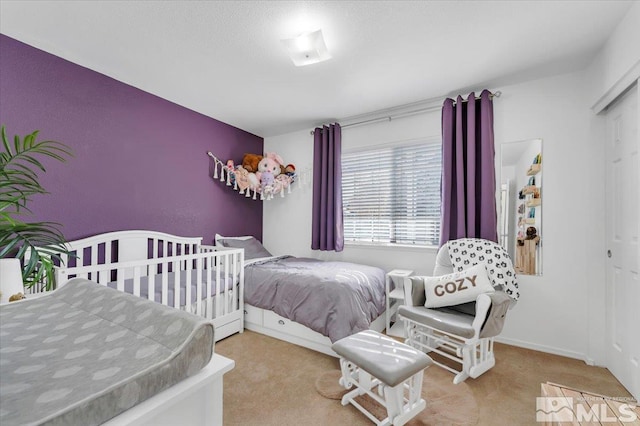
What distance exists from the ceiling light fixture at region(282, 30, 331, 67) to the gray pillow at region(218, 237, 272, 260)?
2.19 m

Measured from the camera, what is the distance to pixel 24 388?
0.51 m

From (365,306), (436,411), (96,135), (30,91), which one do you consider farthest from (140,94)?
(436,411)

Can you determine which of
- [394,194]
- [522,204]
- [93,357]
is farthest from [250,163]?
[93,357]

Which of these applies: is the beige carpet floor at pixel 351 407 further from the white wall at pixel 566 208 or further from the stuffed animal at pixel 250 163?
the stuffed animal at pixel 250 163

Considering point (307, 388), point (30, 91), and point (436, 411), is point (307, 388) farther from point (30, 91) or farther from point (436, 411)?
point (30, 91)

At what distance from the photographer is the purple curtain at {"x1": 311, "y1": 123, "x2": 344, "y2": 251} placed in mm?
3465

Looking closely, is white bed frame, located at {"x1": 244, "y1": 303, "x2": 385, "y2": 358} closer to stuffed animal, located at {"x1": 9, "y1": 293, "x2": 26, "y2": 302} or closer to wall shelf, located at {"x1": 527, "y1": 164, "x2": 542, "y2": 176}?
stuffed animal, located at {"x1": 9, "y1": 293, "x2": 26, "y2": 302}

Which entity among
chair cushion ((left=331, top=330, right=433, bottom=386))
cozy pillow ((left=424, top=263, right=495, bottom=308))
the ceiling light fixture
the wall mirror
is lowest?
chair cushion ((left=331, top=330, right=433, bottom=386))

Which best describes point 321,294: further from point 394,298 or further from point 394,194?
point 394,194

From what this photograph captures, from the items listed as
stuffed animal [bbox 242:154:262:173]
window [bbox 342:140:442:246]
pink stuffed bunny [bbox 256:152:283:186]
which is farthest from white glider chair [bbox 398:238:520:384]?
stuffed animal [bbox 242:154:262:173]

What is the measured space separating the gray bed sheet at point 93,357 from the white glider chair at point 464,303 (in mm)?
1834

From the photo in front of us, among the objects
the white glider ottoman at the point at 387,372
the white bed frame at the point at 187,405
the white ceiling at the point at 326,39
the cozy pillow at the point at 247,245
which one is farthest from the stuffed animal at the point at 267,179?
the white bed frame at the point at 187,405

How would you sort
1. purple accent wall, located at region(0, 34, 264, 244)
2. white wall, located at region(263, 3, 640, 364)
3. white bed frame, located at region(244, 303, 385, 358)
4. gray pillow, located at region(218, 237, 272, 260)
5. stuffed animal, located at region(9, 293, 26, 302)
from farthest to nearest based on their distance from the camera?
1. gray pillow, located at region(218, 237, 272, 260)
2. white bed frame, located at region(244, 303, 385, 358)
3. white wall, located at region(263, 3, 640, 364)
4. purple accent wall, located at region(0, 34, 264, 244)
5. stuffed animal, located at region(9, 293, 26, 302)

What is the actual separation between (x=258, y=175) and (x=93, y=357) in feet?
10.6
